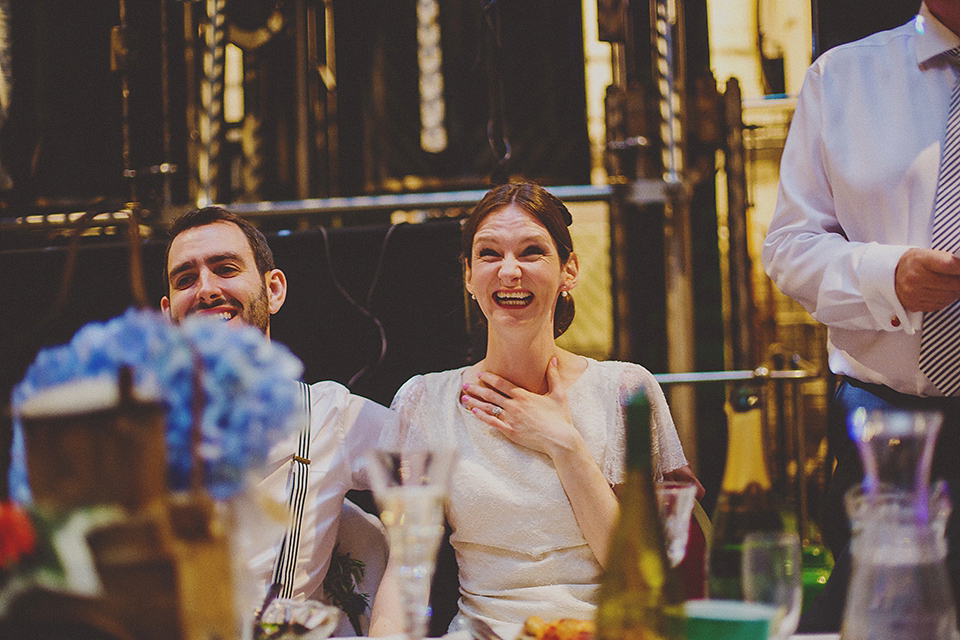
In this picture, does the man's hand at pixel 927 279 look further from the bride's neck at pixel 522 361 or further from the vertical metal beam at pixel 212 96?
the vertical metal beam at pixel 212 96

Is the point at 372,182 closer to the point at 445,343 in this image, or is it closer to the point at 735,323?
the point at 445,343

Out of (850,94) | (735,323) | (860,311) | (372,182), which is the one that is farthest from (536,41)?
(860,311)

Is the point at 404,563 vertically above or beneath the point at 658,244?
beneath

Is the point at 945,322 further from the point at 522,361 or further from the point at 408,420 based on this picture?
the point at 408,420

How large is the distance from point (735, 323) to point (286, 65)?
191 cm

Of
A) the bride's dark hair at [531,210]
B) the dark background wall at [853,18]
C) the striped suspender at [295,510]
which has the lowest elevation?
the striped suspender at [295,510]

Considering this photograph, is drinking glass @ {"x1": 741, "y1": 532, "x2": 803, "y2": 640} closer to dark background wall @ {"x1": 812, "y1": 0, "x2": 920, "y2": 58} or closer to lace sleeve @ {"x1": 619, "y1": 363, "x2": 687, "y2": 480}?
lace sleeve @ {"x1": 619, "y1": 363, "x2": 687, "y2": 480}

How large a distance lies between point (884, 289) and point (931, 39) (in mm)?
562

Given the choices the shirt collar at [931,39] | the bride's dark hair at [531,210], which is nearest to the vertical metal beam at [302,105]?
the bride's dark hair at [531,210]

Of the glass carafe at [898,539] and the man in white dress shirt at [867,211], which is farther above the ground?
the man in white dress shirt at [867,211]

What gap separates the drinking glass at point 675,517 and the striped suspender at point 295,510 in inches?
38.0

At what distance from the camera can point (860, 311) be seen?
61.4 inches

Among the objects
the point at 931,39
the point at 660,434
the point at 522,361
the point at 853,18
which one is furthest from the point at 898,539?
the point at 853,18

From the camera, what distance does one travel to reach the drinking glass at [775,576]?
2.54ft
